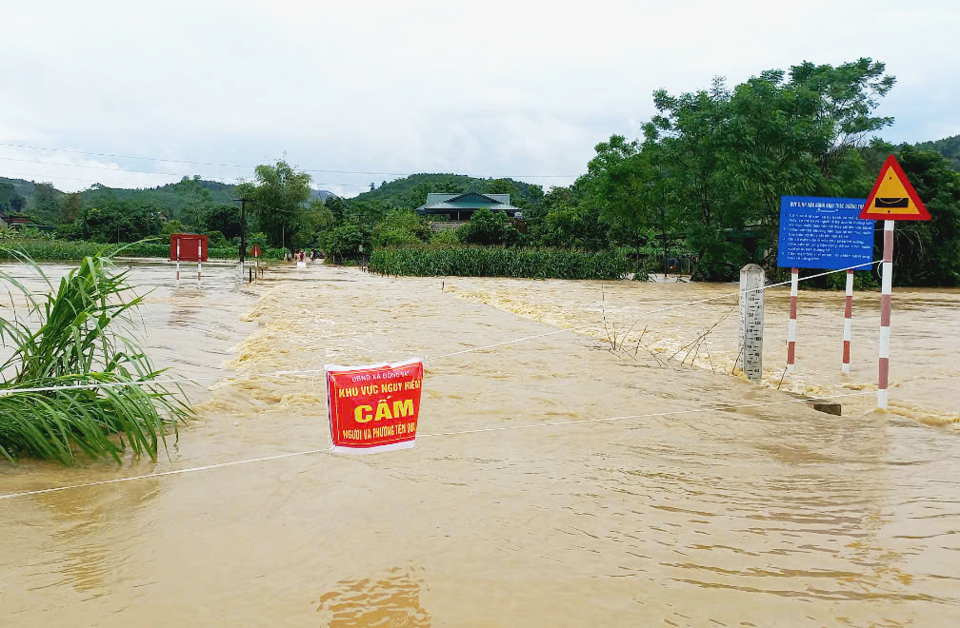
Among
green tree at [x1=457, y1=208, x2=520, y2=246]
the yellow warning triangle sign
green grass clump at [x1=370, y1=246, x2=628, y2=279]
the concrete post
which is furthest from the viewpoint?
green tree at [x1=457, y1=208, x2=520, y2=246]

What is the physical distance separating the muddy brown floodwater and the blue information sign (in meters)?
1.79

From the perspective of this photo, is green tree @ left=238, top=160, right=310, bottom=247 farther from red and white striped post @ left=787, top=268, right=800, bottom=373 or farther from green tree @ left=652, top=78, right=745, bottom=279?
red and white striped post @ left=787, top=268, right=800, bottom=373

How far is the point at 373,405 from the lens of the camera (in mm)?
4125

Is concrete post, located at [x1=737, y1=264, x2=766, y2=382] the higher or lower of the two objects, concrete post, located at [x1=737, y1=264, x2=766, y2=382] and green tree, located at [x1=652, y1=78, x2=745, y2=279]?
the lower

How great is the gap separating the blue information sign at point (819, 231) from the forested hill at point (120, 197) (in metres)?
68.7

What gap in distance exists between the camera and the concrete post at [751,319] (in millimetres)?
8227

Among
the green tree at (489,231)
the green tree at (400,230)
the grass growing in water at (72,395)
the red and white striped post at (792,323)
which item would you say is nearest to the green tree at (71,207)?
the green tree at (400,230)

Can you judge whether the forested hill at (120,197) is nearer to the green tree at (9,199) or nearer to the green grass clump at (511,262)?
the green tree at (9,199)

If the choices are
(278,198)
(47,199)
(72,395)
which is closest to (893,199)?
(72,395)

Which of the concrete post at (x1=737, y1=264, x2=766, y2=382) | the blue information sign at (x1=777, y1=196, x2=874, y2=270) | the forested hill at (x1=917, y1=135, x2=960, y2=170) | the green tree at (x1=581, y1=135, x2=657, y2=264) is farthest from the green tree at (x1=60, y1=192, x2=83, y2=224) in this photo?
the concrete post at (x1=737, y1=264, x2=766, y2=382)

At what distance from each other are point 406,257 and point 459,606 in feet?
125

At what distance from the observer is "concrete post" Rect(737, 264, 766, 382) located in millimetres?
8227

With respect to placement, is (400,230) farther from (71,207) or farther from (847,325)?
(847,325)

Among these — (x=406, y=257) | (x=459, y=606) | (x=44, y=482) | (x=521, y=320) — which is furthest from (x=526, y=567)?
(x=406, y=257)
